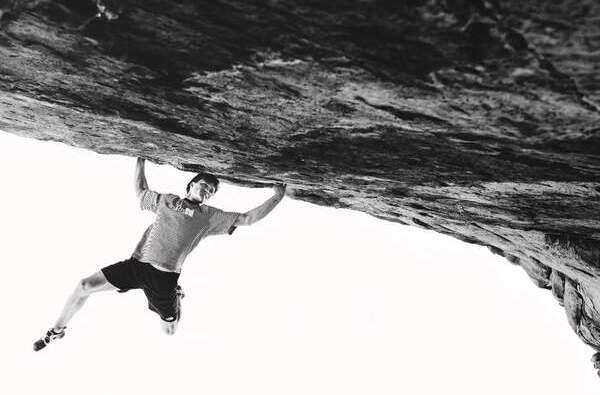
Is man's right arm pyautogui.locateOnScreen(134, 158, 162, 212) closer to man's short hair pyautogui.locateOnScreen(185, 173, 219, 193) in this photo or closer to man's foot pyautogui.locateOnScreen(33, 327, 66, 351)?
man's short hair pyautogui.locateOnScreen(185, 173, 219, 193)

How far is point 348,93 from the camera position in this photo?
504 cm

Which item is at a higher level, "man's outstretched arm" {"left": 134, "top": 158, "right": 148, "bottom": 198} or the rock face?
the rock face

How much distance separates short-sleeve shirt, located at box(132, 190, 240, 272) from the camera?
7.67 metres

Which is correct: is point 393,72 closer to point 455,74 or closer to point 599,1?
point 455,74

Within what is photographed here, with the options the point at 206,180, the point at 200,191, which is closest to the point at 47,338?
the point at 200,191

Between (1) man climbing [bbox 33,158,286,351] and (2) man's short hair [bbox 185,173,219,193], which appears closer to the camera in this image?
(1) man climbing [bbox 33,158,286,351]

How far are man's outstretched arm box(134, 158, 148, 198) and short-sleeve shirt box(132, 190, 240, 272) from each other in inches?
16.2

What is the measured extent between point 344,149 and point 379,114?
1.42 m

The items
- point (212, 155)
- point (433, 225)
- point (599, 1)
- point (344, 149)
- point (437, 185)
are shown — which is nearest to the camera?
point (599, 1)

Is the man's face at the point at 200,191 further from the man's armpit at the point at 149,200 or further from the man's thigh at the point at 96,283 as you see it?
the man's thigh at the point at 96,283

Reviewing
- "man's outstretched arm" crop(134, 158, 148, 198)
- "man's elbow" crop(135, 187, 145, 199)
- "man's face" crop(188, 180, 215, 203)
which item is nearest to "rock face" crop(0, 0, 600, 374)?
"man's outstretched arm" crop(134, 158, 148, 198)

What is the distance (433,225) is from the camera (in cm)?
1080

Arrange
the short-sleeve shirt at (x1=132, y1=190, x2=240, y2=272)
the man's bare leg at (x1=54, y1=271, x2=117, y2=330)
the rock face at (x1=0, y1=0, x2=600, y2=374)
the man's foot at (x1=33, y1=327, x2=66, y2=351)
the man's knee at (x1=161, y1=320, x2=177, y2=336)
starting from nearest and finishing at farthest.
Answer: the rock face at (x1=0, y1=0, x2=600, y2=374) → the short-sleeve shirt at (x1=132, y1=190, x2=240, y2=272) → the man's bare leg at (x1=54, y1=271, x2=117, y2=330) → the man's foot at (x1=33, y1=327, x2=66, y2=351) → the man's knee at (x1=161, y1=320, x2=177, y2=336)

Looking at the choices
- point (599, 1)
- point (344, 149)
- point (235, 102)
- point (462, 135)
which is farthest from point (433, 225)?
point (599, 1)
